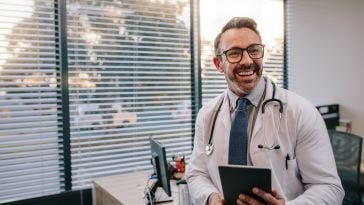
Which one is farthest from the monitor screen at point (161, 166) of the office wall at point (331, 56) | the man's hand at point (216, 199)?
the office wall at point (331, 56)

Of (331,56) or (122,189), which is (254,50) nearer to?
(122,189)

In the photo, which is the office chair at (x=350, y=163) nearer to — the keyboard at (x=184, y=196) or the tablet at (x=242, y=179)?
the keyboard at (x=184, y=196)

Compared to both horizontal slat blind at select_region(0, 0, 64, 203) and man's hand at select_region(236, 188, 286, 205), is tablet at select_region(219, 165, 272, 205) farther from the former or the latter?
horizontal slat blind at select_region(0, 0, 64, 203)

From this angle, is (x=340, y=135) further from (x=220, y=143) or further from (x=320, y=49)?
(x=320, y=49)

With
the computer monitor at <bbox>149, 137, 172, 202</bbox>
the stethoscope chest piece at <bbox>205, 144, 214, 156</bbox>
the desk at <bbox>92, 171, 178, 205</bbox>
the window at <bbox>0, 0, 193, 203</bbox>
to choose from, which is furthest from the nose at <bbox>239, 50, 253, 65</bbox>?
the window at <bbox>0, 0, 193, 203</bbox>

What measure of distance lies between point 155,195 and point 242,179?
39.9 inches

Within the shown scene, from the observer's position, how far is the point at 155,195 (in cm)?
216

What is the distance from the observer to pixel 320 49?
4016 mm

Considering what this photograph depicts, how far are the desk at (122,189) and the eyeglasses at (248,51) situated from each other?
100cm

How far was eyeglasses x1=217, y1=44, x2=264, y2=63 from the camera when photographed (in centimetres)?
147

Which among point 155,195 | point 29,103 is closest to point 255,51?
point 155,195

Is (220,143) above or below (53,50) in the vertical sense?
below

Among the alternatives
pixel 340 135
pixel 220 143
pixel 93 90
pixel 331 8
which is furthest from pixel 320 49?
pixel 220 143

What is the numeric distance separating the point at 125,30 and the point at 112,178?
1198mm
